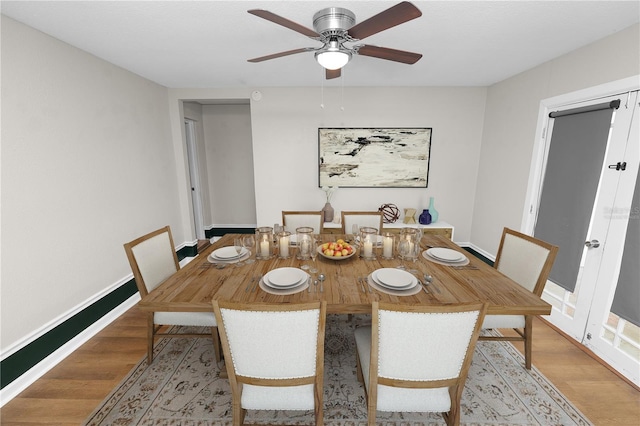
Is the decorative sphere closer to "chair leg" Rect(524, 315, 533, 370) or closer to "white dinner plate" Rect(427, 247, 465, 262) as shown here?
"white dinner plate" Rect(427, 247, 465, 262)

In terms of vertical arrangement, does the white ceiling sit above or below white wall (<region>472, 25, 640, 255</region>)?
above

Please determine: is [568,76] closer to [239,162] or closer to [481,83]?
[481,83]

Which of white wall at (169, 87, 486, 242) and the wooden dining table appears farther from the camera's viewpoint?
white wall at (169, 87, 486, 242)

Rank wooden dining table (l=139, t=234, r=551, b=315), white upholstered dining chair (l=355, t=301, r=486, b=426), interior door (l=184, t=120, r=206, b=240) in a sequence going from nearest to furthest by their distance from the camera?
white upholstered dining chair (l=355, t=301, r=486, b=426), wooden dining table (l=139, t=234, r=551, b=315), interior door (l=184, t=120, r=206, b=240)

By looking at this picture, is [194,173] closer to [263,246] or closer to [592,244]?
[263,246]

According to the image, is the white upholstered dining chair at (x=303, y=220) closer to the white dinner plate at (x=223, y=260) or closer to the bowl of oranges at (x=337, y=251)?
the bowl of oranges at (x=337, y=251)

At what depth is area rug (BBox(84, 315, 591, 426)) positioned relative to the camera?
157 cm

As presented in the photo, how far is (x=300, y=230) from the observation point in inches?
90.7

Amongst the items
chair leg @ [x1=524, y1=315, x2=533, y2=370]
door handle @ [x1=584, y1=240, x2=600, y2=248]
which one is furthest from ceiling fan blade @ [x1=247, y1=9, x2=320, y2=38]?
door handle @ [x1=584, y1=240, x2=600, y2=248]

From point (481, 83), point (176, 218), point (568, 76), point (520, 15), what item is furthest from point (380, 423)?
point (481, 83)

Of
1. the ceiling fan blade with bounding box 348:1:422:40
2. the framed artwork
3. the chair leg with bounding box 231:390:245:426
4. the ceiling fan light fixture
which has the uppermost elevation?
the ceiling fan blade with bounding box 348:1:422:40

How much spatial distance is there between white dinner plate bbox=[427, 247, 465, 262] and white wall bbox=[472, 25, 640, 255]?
156 cm

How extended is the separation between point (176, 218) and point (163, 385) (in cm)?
257

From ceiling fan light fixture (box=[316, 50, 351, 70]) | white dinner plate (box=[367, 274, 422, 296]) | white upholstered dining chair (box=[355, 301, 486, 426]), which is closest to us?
white upholstered dining chair (box=[355, 301, 486, 426])
